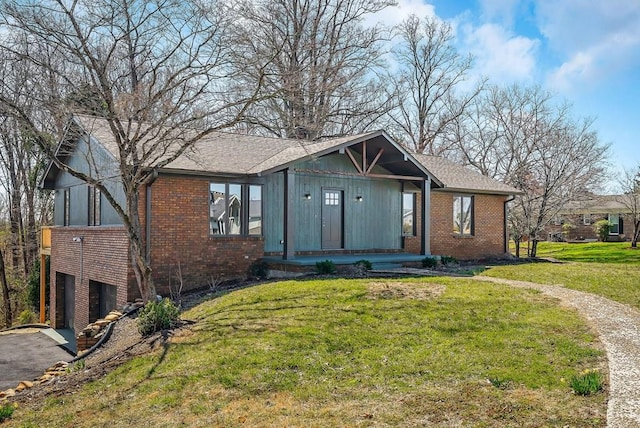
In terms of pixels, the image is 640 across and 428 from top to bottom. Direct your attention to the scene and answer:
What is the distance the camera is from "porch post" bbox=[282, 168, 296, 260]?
14484 mm

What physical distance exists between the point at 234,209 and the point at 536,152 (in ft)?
60.2

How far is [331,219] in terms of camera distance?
1684cm

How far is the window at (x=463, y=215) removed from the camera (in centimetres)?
1925

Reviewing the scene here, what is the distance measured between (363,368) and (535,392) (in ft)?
7.23

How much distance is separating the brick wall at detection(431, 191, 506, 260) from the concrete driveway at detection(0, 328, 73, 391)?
40.7 ft

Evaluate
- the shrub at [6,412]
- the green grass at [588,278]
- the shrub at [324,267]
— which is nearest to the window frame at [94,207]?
the shrub at [324,267]

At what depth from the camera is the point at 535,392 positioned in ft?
18.9

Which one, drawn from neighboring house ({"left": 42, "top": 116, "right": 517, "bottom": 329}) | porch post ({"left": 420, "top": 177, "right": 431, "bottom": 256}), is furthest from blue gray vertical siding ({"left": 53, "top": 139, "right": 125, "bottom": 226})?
porch post ({"left": 420, "top": 177, "right": 431, "bottom": 256})

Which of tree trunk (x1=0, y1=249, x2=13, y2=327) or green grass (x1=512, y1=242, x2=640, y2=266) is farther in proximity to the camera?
tree trunk (x1=0, y1=249, x2=13, y2=327)

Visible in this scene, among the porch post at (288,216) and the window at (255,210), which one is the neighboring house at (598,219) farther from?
the window at (255,210)

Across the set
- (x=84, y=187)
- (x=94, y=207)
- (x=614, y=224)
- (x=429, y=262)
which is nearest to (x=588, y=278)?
(x=429, y=262)

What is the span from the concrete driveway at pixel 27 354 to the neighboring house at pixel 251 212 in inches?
36.9

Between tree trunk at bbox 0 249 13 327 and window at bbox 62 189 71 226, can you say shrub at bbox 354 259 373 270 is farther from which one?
tree trunk at bbox 0 249 13 327

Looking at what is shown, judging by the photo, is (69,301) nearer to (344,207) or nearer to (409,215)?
(344,207)
